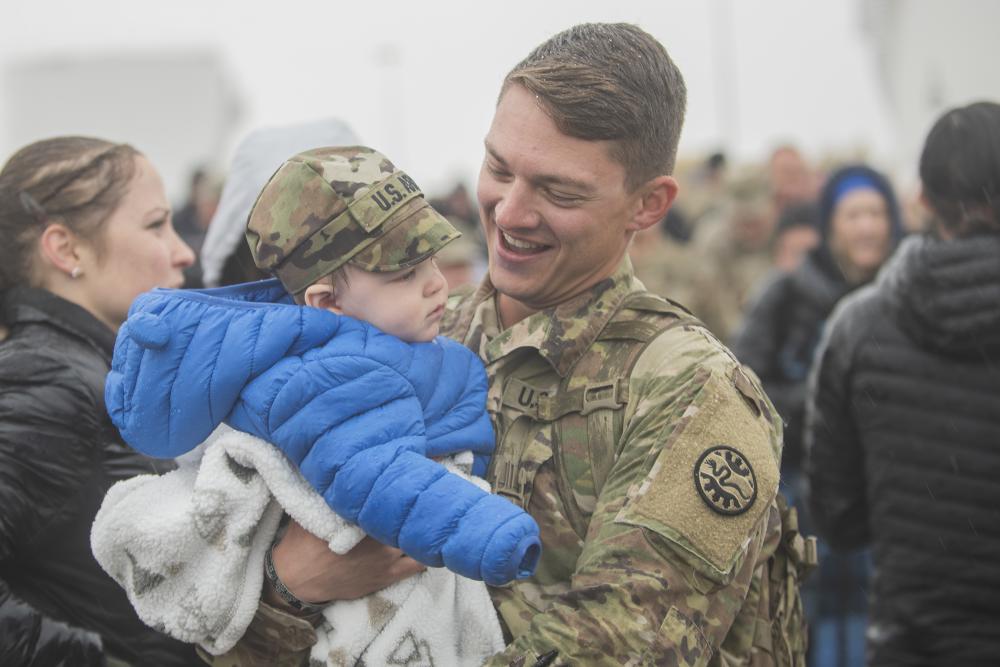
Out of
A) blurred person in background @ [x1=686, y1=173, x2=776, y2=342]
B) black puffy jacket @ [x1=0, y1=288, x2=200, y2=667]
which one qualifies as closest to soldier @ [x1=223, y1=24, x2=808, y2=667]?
black puffy jacket @ [x1=0, y1=288, x2=200, y2=667]

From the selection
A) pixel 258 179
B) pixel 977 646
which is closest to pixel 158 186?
pixel 258 179

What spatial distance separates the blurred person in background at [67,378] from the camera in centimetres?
266

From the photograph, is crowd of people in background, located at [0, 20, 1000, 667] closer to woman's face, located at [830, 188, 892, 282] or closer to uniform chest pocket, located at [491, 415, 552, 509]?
uniform chest pocket, located at [491, 415, 552, 509]

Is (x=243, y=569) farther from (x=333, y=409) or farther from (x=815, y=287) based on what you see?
(x=815, y=287)

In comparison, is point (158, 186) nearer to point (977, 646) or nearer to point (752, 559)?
point (752, 559)

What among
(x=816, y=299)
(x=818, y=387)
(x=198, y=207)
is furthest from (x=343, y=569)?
(x=198, y=207)

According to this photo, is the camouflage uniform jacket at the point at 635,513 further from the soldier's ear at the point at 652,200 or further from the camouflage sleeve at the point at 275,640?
the soldier's ear at the point at 652,200

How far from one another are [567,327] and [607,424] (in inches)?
10.5

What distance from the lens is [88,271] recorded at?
3117 millimetres

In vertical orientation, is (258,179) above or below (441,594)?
above

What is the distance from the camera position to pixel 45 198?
310 centimetres

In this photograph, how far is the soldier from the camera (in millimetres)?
2131

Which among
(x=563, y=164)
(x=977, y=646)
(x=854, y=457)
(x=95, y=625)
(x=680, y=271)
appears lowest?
(x=680, y=271)

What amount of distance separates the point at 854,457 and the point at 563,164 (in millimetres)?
2100
